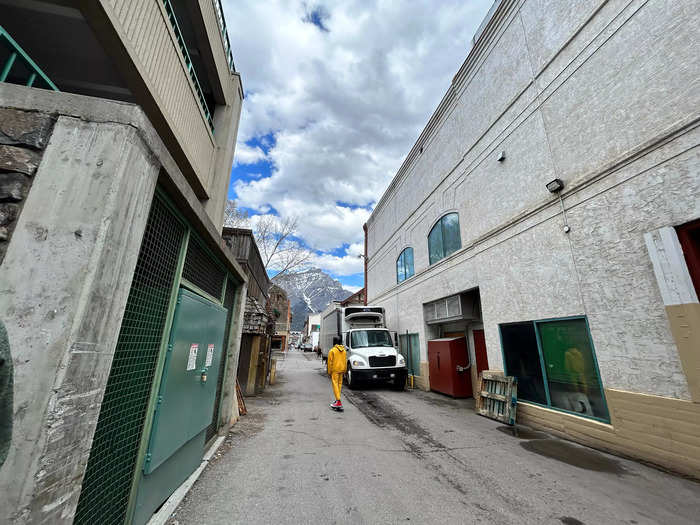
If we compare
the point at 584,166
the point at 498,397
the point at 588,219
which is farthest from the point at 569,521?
the point at 584,166

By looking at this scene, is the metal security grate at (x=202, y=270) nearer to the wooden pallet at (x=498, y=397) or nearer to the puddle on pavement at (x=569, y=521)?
the puddle on pavement at (x=569, y=521)


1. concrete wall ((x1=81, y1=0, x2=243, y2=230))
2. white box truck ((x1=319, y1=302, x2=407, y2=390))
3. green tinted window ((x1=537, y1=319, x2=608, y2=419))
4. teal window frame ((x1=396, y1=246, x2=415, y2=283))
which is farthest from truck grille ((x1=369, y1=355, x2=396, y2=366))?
concrete wall ((x1=81, y1=0, x2=243, y2=230))

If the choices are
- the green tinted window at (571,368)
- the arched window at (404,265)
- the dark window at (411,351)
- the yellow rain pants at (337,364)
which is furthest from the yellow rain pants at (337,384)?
the arched window at (404,265)

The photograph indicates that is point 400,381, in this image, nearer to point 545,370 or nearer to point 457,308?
point 457,308

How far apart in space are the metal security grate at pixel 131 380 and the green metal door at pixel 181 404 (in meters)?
0.15

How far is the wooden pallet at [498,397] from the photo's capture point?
6.78 m

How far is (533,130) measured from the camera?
7.36m

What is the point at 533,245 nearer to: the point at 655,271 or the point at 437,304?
the point at 655,271

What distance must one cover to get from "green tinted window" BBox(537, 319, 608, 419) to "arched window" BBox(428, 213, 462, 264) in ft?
15.1

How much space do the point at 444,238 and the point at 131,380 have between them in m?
10.9

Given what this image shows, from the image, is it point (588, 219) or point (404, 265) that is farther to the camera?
point (404, 265)

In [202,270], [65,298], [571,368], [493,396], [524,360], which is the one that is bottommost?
[493,396]

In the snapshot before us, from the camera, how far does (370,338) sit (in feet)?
39.2

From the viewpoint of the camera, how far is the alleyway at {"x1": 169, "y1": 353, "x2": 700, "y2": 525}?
302cm
